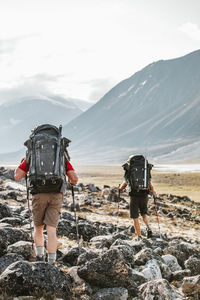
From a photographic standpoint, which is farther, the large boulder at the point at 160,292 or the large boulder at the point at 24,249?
the large boulder at the point at 24,249

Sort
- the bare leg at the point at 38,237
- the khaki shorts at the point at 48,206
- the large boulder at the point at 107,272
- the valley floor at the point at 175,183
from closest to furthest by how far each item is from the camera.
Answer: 1. the large boulder at the point at 107,272
2. the khaki shorts at the point at 48,206
3. the bare leg at the point at 38,237
4. the valley floor at the point at 175,183

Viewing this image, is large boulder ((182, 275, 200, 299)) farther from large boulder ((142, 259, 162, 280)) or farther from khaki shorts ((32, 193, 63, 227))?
khaki shorts ((32, 193, 63, 227))

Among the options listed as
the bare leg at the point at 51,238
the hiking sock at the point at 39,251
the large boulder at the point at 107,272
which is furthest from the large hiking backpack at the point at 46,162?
the large boulder at the point at 107,272

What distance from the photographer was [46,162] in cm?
714

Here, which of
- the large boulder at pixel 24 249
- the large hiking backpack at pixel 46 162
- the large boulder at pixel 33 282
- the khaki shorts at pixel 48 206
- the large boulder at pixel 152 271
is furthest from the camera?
the large boulder at pixel 152 271

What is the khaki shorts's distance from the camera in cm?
731

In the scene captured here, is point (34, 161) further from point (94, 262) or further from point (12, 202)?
point (12, 202)

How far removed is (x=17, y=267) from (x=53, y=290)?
708mm

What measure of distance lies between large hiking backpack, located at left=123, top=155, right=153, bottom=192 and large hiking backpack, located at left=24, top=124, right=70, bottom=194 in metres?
5.60

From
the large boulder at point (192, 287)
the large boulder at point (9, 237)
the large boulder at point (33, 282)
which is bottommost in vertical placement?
the large boulder at point (192, 287)

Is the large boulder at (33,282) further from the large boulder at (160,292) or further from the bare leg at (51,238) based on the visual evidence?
the large boulder at (160,292)

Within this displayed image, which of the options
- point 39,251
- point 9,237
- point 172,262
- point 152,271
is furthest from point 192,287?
point 9,237

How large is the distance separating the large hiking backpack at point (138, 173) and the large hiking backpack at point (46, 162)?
5596mm

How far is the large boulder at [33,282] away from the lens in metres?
5.70
